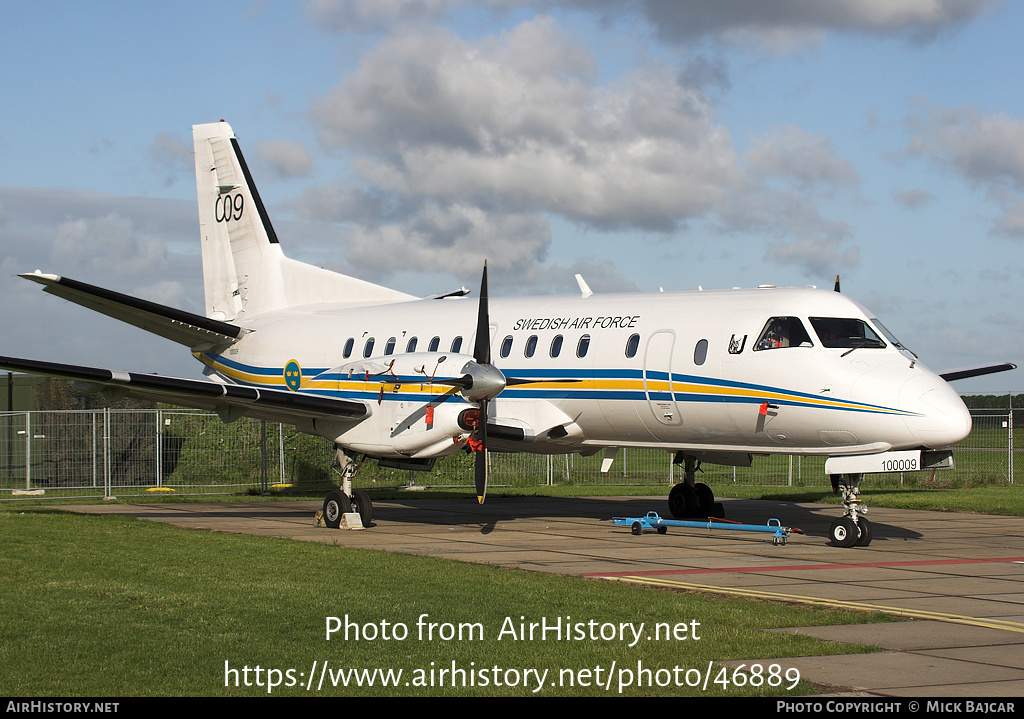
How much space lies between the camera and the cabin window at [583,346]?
17797 millimetres

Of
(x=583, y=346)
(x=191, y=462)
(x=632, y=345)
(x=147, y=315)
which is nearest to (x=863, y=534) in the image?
(x=632, y=345)

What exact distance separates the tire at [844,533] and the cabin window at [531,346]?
19.5 ft

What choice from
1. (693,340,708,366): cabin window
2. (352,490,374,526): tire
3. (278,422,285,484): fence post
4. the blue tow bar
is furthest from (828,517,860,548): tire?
(278,422,285,484): fence post

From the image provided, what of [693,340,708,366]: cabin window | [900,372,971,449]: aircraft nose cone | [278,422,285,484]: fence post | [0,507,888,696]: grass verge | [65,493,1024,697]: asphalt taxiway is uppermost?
[693,340,708,366]: cabin window

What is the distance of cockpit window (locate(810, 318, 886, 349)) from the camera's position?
15.5 meters

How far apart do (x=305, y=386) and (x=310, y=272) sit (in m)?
4.86

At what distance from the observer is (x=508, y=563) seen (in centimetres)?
1355

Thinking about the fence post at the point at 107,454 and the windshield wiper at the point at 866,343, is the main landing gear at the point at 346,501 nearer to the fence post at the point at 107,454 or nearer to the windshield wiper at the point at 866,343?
the windshield wiper at the point at 866,343

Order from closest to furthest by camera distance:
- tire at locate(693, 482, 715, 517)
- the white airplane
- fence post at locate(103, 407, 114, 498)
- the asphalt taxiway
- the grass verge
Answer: the grass verge
the asphalt taxiway
the white airplane
tire at locate(693, 482, 715, 517)
fence post at locate(103, 407, 114, 498)

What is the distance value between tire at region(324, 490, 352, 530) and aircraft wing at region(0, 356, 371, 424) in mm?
1391

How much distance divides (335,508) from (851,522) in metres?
8.49

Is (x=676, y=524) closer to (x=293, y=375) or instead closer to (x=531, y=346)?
(x=531, y=346)

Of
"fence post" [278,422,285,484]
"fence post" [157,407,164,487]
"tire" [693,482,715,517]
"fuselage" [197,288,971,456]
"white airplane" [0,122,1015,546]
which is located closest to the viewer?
"fuselage" [197,288,971,456]

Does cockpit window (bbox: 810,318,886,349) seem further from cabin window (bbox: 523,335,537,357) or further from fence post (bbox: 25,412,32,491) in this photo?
fence post (bbox: 25,412,32,491)
